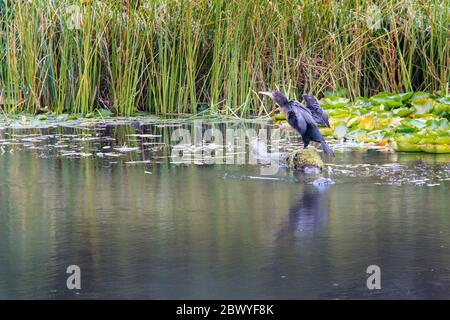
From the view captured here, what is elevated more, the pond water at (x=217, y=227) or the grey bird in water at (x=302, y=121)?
the grey bird in water at (x=302, y=121)

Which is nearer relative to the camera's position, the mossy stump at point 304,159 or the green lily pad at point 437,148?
the mossy stump at point 304,159

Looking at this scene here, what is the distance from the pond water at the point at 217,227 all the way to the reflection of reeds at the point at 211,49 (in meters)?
2.71

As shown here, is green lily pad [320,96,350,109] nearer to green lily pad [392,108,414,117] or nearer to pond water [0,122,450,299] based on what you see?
green lily pad [392,108,414,117]

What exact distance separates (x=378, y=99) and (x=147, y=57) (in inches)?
107

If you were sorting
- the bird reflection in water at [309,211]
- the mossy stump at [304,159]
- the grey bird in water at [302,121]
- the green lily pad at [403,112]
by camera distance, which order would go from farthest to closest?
the green lily pad at [403,112], the grey bird in water at [302,121], the mossy stump at [304,159], the bird reflection in water at [309,211]

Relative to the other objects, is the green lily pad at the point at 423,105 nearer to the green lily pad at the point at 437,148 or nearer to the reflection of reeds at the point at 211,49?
the reflection of reeds at the point at 211,49

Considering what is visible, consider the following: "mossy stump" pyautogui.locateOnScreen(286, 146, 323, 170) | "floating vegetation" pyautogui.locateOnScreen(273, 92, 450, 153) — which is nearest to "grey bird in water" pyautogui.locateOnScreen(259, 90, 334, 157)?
"mossy stump" pyautogui.locateOnScreen(286, 146, 323, 170)

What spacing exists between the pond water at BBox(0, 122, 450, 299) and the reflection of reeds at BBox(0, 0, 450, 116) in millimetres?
2712

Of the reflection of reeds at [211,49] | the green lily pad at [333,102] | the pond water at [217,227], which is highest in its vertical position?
the reflection of reeds at [211,49]

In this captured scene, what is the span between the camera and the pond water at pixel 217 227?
4398 millimetres

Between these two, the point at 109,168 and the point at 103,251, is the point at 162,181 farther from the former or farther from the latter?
the point at 103,251

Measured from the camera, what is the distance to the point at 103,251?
4.96 meters

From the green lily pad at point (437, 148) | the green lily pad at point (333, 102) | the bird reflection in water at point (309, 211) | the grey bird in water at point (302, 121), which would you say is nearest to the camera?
the bird reflection in water at point (309, 211)

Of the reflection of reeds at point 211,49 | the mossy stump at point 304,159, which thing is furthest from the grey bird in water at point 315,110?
the reflection of reeds at point 211,49
